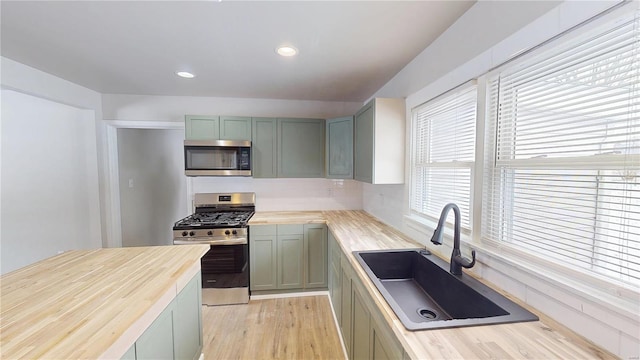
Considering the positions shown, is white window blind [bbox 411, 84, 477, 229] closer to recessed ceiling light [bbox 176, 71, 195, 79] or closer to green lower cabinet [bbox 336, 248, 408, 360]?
green lower cabinet [bbox 336, 248, 408, 360]

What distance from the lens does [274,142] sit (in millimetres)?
2949

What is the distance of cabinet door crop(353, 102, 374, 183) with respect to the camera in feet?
7.03

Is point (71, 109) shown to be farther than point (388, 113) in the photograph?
Yes

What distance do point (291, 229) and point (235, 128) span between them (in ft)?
4.56

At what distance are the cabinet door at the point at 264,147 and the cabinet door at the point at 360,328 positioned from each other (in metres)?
1.89

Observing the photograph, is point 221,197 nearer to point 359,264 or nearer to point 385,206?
point 385,206

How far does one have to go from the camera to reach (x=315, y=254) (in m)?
2.71

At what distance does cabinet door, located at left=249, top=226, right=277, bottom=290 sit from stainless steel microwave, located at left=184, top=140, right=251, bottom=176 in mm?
758

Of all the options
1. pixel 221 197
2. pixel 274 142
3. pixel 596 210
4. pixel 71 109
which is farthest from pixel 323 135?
pixel 71 109

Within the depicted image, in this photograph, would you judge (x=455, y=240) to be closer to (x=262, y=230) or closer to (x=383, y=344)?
(x=383, y=344)

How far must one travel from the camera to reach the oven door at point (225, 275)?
2518mm

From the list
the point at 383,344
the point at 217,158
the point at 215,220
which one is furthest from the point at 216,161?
the point at 383,344

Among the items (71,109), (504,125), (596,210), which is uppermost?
(71,109)

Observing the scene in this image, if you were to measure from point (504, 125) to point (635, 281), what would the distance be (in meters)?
0.74
